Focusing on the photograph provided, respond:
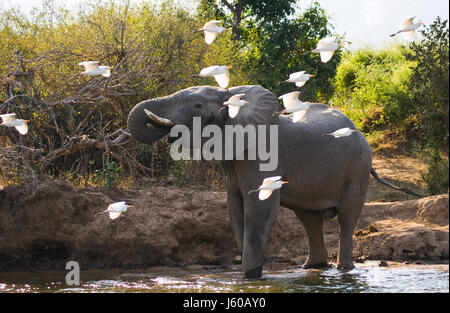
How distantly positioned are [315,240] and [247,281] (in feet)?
5.71

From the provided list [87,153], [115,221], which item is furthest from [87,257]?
[87,153]

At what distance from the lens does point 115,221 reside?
1112 cm

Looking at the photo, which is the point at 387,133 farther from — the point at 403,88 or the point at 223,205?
the point at 223,205

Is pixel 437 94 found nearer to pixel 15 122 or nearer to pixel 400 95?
pixel 15 122

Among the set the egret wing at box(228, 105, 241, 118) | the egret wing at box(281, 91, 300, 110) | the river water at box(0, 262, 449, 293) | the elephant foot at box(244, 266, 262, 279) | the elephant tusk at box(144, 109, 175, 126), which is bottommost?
the river water at box(0, 262, 449, 293)

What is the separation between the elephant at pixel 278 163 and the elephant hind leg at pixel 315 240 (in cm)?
1

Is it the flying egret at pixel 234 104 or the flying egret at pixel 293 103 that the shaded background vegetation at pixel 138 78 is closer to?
the flying egret at pixel 293 103

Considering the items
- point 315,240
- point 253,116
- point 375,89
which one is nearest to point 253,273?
point 315,240

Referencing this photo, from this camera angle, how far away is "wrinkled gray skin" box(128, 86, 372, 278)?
917 centimetres

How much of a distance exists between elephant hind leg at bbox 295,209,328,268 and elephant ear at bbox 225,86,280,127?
61.5 inches

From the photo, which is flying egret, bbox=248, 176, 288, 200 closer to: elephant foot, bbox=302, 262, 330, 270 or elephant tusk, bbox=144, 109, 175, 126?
elephant tusk, bbox=144, 109, 175, 126

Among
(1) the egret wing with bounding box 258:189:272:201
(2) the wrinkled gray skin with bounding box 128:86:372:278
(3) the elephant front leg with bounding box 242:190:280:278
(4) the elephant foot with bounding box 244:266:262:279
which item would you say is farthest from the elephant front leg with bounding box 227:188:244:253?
(1) the egret wing with bounding box 258:189:272:201

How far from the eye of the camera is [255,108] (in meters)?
9.50
